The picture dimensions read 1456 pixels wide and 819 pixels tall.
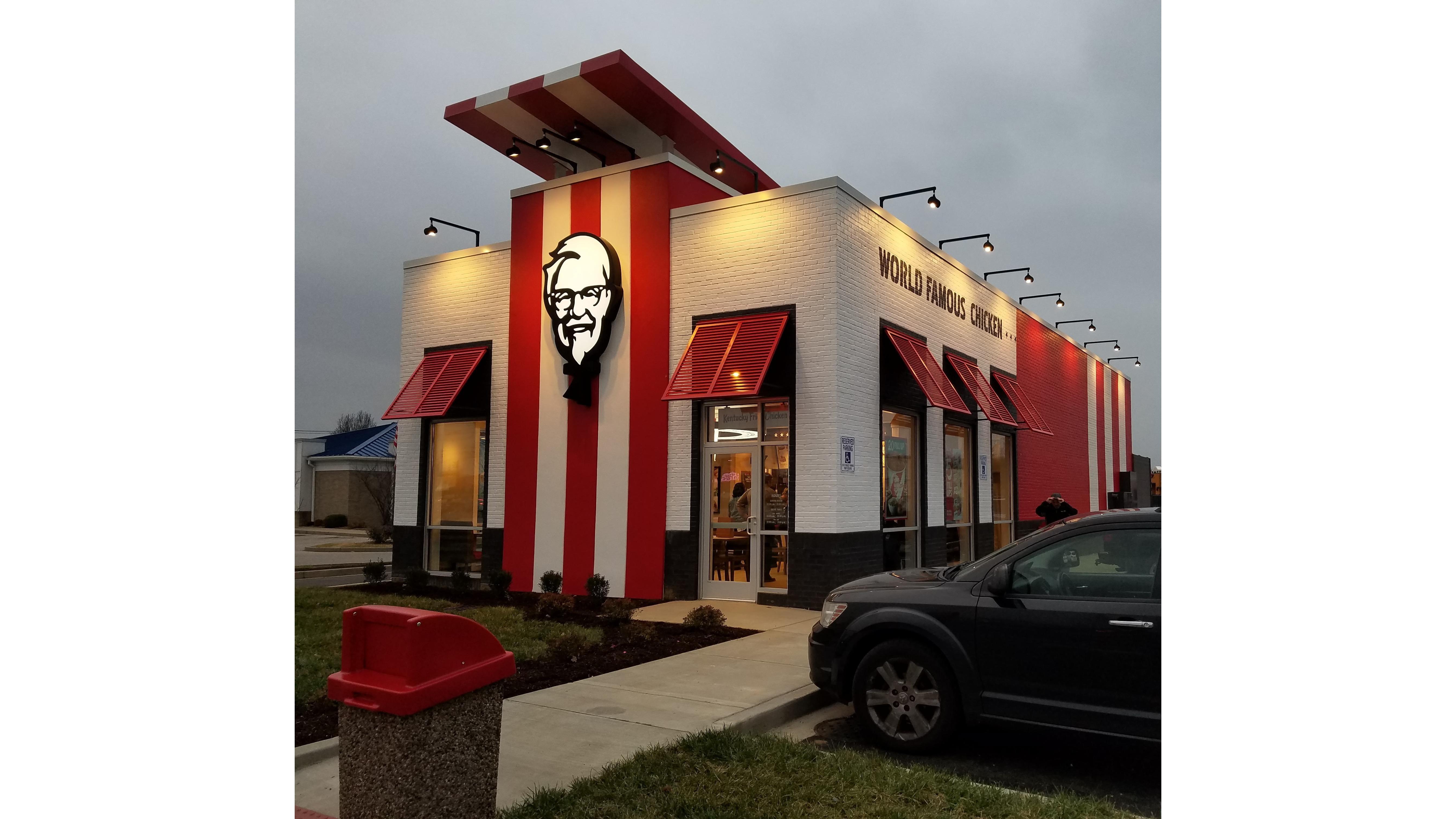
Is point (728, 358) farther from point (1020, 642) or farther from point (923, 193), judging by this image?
point (1020, 642)

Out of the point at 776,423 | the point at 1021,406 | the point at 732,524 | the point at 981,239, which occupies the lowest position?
the point at 732,524

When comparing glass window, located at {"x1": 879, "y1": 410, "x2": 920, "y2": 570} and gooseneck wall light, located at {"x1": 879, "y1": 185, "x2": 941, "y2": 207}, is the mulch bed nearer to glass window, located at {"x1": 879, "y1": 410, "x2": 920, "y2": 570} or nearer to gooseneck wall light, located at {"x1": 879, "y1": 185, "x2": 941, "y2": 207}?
glass window, located at {"x1": 879, "y1": 410, "x2": 920, "y2": 570}

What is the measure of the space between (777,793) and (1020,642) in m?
1.90

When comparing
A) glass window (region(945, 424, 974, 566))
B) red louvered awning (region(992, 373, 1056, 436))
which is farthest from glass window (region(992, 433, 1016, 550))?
glass window (region(945, 424, 974, 566))

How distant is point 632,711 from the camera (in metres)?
6.61

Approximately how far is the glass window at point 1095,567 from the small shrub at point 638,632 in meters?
5.08

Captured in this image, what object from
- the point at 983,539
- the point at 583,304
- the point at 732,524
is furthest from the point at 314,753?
the point at 983,539

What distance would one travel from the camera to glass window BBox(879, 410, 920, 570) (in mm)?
13883

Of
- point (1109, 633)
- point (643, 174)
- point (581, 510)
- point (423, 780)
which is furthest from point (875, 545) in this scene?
point (423, 780)

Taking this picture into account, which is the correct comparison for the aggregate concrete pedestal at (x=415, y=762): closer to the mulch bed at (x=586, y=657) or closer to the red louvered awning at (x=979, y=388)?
the mulch bed at (x=586, y=657)

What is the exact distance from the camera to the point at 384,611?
379cm

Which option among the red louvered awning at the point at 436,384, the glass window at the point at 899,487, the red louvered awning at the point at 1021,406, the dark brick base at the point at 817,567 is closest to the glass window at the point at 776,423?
the dark brick base at the point at 817,567

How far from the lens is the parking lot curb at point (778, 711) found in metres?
6.20

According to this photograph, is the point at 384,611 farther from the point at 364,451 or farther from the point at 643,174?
the point at 364,451
